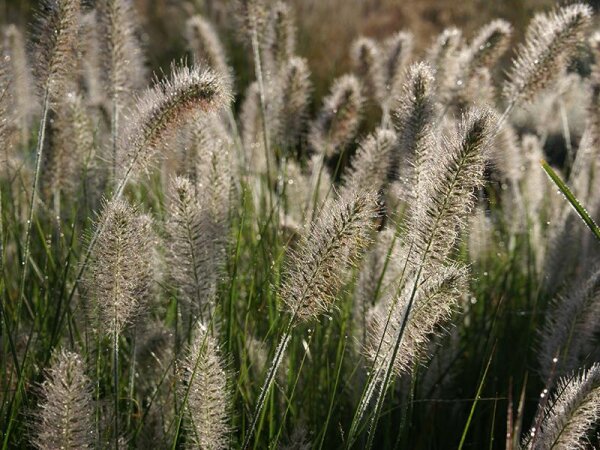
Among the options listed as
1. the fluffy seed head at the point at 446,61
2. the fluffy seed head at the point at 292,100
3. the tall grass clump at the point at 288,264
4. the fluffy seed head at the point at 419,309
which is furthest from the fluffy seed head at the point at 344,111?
the fluffy seed head at the point at 419,309

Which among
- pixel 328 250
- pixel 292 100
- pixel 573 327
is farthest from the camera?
pixel 292 100

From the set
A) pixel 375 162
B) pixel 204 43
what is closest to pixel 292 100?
pixel 204 43

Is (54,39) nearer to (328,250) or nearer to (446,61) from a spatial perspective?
(328,250)

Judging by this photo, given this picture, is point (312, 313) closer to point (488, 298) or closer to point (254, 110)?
point (488, 298)

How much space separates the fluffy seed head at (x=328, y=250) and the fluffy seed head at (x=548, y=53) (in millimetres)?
1055

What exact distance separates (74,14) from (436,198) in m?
1.12

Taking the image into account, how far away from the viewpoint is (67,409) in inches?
70.0

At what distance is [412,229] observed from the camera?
193cm

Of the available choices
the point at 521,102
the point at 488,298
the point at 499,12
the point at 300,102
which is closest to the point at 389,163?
the point at 521,102

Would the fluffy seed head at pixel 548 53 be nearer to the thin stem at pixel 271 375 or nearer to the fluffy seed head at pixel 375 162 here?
the fluffy seed head at pixel 375 162

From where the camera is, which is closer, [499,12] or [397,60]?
[397,60]

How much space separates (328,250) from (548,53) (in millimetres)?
1249

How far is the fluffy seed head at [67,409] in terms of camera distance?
1.77 metres

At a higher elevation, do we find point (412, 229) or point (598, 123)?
point (598, 123)
